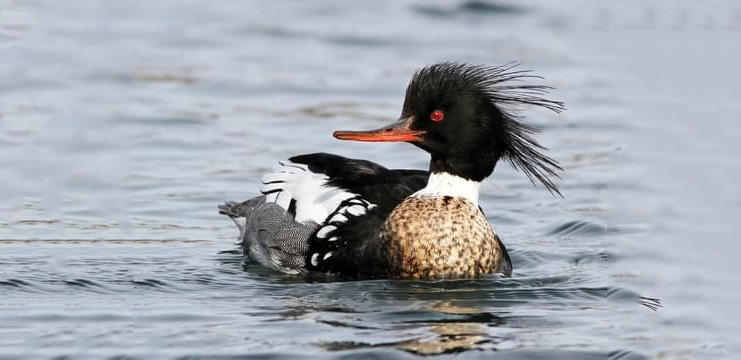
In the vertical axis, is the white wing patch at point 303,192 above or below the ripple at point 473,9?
below

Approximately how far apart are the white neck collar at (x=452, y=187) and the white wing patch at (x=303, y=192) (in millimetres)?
659

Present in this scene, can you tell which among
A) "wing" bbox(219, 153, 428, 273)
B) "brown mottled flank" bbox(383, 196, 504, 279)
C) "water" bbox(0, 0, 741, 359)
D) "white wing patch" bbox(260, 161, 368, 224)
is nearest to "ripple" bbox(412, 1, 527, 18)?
"water" bbox(0, 0, 741, 359)

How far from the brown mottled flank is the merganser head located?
1.11ft

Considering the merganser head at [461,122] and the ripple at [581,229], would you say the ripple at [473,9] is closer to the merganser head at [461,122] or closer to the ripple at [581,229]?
the ripple at [581,229]

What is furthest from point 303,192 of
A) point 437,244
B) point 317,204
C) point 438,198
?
point 437,244

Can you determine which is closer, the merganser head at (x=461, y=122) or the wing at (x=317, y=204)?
the merganser head at (x=461, y=122)

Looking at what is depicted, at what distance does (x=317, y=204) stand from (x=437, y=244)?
109 centimetres

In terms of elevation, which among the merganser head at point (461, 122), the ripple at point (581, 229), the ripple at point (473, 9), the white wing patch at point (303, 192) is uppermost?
the ripple at point (473, 9)

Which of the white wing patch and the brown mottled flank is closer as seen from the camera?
the brown mottled flank

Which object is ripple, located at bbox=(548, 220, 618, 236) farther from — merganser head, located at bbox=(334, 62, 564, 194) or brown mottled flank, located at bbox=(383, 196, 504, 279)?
brown mottled flank, located at bbox=(383, 196, 504, 279)

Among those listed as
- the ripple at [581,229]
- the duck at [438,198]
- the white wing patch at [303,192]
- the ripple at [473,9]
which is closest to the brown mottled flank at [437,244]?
the duck at [438,198]

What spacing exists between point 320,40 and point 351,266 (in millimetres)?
10139

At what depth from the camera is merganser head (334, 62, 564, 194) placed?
1083cm

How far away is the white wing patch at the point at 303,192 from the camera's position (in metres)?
11.4
